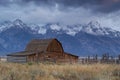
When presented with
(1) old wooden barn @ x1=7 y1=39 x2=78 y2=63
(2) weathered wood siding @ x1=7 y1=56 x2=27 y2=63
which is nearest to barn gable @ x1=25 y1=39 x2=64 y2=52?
(1) old wooden barn @ x1=7 y1=39 x2=78 y2=63

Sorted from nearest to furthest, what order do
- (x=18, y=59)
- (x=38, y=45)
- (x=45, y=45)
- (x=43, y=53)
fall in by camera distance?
1. (x=18, y=59)
2. (x=43, y=53)
3. (x=45, y=45)
4. (x=38, y=45)

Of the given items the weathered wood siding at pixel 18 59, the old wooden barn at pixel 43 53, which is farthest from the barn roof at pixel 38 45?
the weathered wood siding at pixel 18 59

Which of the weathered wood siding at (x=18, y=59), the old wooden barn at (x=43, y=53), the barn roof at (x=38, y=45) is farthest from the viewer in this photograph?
the barn roof at (x=38, y=45)

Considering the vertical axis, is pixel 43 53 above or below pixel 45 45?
below

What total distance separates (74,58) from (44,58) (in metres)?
8.30

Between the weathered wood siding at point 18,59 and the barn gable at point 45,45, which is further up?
the barn gable at point 45,45

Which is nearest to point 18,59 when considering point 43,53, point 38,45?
point 43,53

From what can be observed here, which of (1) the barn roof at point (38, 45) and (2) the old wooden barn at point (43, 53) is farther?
(1) the barn roof at point (38, 45)

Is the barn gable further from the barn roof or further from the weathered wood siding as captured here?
the weathered wood siding

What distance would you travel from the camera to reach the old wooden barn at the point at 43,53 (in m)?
67.1

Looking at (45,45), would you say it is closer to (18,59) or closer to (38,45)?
(38,45)

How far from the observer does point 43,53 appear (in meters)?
69.8

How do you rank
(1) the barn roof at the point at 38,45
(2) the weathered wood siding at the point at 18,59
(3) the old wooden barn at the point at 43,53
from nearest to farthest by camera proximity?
(2) the weathered wood siding at the point at 18,59
(3) the old wooden barn at the point at 43,53
(1) the barn roof at the point at 38,45

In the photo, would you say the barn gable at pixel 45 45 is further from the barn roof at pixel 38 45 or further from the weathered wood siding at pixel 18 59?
the weathered wood siding at pixel 18 59
